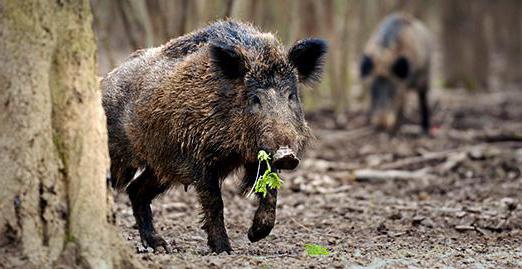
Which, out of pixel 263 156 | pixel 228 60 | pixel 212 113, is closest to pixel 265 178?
pixel 263 156

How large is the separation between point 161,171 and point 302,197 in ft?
10.8

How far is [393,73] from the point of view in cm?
1593

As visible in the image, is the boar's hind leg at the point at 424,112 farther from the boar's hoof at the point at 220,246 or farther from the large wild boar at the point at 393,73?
the boar's hoof at the point at 220,246

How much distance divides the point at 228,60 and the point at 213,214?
3.39ft

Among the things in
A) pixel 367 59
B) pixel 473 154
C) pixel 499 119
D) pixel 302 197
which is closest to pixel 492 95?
pixel 499 119

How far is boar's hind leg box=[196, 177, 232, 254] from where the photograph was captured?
20.9ft

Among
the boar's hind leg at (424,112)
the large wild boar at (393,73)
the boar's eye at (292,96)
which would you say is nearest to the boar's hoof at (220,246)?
the boar's eye at (292,96)

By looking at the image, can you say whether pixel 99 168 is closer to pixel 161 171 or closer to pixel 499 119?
pixel 161 171

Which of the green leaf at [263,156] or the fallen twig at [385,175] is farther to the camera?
the fallen twig at [385,175]

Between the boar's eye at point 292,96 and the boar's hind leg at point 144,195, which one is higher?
the boar's eye at point 292,96

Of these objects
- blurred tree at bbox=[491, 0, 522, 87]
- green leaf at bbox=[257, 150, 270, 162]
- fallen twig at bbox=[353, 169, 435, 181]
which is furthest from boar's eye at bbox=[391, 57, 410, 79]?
green leaf at bbox=[257, 150, 270, 162]

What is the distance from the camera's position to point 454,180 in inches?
423

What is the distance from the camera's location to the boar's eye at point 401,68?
1576cm

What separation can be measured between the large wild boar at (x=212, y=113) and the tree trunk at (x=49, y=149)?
4.94 feet
